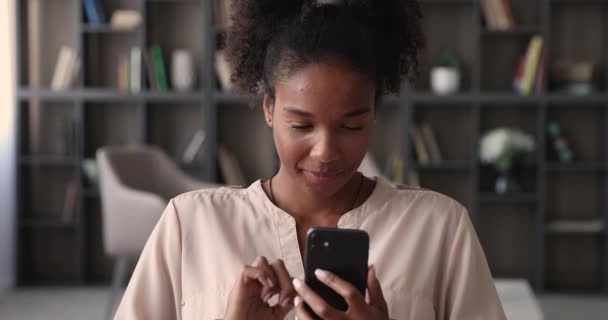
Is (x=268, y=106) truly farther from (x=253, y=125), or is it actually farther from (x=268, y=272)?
(x=253, y=125)

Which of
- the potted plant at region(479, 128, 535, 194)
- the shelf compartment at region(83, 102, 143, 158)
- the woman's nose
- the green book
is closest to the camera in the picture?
the woman's nose

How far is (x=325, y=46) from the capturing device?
1.27 metres

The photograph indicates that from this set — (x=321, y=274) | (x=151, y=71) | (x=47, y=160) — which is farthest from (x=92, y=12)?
(x=321, y=274)

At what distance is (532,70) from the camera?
4.51 m

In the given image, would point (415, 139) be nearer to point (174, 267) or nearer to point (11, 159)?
point (11, 159)

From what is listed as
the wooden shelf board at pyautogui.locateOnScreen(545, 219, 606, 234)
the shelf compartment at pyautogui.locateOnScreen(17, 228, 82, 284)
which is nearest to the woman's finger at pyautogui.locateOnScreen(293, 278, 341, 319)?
the wooden shelf board at pyautogui.locateOnScreen(545, 219, 606, 234)

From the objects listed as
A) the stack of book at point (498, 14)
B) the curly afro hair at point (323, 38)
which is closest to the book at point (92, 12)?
the stack of book at point (498, 14)

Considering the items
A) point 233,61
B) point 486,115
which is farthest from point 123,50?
point 233,61

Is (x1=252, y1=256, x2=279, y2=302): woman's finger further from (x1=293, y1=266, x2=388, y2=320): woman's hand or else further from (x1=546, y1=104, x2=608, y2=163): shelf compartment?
(x1=546, y1=104, x2=608, y2=163): shelf compartment

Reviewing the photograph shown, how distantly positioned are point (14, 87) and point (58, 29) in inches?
17.2

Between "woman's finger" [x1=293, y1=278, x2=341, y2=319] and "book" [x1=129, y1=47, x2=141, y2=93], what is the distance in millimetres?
3672

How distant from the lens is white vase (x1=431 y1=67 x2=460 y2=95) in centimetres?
453

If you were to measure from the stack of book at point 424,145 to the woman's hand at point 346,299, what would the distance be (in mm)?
3608

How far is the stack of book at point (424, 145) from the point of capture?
4.65m
